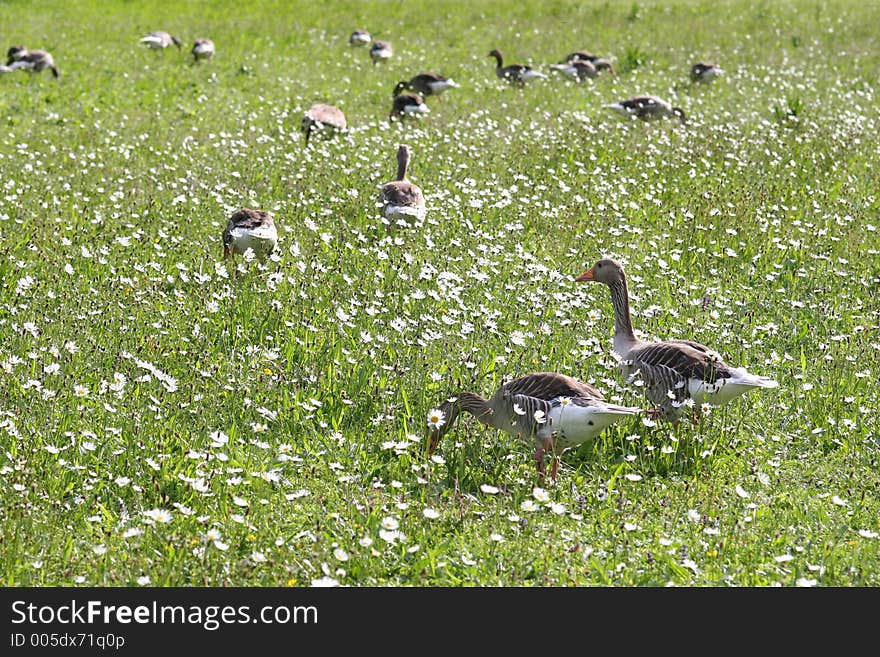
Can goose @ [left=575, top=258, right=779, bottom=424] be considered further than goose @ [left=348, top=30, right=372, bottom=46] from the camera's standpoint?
No

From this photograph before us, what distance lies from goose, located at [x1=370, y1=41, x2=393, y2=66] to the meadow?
452 centimetres

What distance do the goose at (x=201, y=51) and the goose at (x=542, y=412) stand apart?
56.2 ft

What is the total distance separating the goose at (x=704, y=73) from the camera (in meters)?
20.1

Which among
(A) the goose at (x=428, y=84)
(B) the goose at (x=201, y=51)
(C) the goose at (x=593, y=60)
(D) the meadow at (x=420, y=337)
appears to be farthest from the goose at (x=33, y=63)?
(C) the goose at (x=593, y=60)

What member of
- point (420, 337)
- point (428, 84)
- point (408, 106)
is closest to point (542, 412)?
point (420, 337)

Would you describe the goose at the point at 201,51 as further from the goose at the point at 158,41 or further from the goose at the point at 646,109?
the goose at the point at 646,109

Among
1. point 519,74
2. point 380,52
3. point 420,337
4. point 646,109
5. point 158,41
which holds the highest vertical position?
point 420,337

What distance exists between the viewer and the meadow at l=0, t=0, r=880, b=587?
18.5ft

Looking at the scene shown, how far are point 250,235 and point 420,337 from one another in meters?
2.38

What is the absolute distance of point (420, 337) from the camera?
325 inches

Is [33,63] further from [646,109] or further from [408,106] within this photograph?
[646,109]

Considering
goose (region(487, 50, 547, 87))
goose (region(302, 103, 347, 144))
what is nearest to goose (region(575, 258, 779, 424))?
goose (region(302, 103, 347, 144))

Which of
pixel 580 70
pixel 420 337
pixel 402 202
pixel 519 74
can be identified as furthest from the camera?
pixel 580 70

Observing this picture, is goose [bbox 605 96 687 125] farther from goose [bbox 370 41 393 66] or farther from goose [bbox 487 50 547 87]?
goose [bbox 370 41 393 66]
